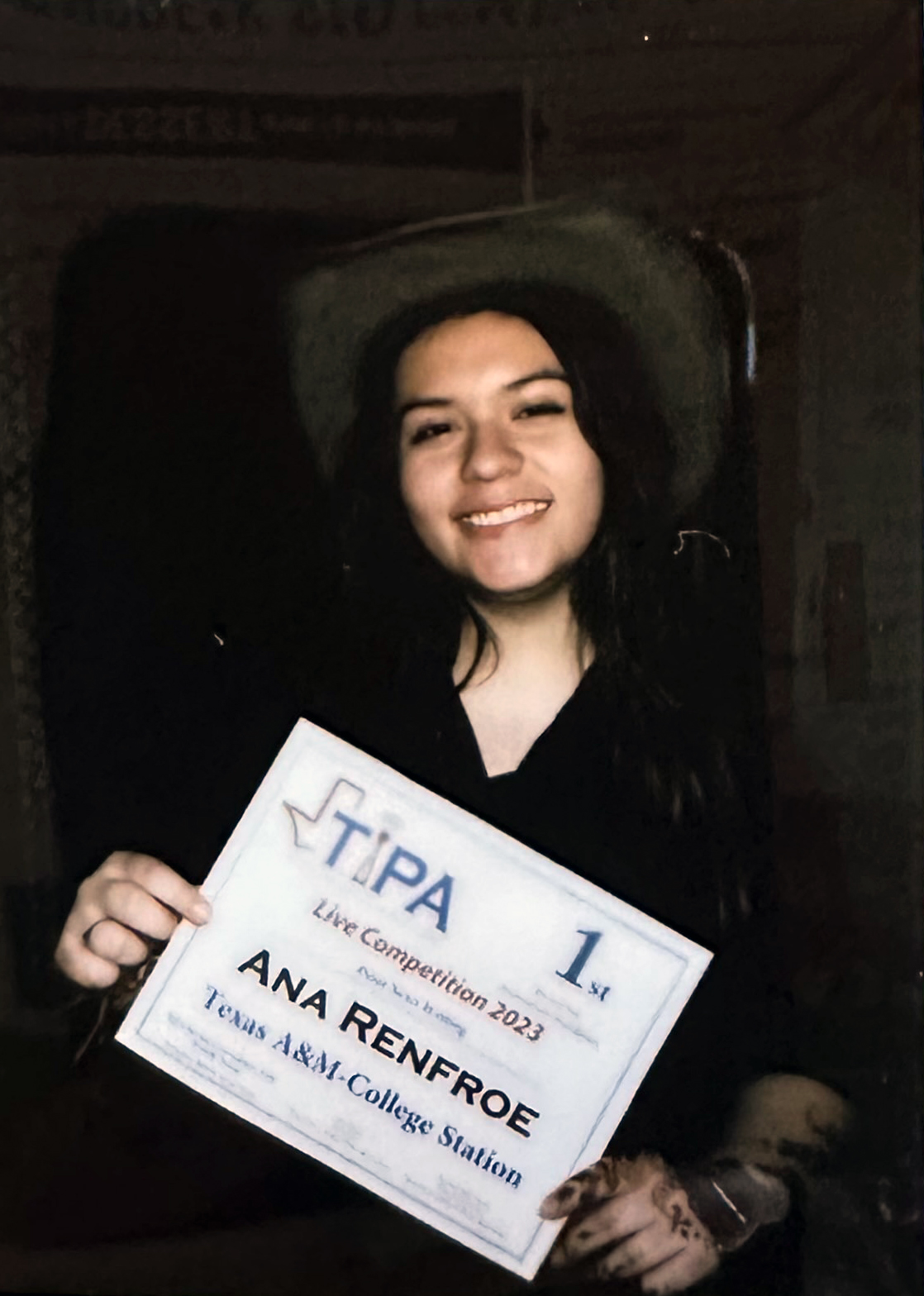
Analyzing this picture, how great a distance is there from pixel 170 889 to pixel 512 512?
1.38 feet

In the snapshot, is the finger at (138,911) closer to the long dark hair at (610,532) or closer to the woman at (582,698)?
the woman at (582,698)

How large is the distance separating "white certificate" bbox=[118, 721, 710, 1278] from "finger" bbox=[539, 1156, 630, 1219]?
0.03ft

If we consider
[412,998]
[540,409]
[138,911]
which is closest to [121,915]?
[138,911]

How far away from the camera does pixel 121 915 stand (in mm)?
906

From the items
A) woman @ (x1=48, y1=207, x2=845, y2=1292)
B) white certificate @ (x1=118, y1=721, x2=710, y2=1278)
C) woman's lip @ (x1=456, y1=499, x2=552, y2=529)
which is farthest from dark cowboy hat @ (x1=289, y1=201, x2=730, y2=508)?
white certificate @ (x1=118, y1=721, x2=710, y2=1278)

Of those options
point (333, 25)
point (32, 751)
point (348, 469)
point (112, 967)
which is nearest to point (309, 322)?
point (348, 469)

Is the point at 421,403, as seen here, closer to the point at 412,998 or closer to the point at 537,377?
the point at 537,377

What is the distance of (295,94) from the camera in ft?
2.96

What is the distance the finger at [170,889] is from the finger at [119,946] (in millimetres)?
40

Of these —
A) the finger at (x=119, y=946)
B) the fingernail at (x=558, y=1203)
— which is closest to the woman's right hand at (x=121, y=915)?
the finger at (x=119, y=946)

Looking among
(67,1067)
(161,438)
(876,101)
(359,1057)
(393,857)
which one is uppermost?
(876,101)

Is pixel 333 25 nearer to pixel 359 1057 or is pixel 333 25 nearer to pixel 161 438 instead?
pixel 161 438

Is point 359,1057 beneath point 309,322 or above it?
beneath

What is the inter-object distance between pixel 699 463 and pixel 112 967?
641 millimetres
